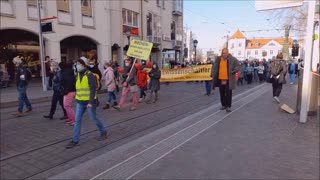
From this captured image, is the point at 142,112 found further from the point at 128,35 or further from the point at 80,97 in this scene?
the point at 128,35

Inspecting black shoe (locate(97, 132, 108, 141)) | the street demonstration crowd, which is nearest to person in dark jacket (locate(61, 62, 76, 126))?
the street demonstration crowd

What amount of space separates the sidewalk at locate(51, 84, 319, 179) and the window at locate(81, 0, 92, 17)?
716 inches

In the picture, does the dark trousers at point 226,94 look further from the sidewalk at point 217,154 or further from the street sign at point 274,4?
the street sign at point 274,4

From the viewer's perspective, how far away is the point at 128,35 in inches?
1104

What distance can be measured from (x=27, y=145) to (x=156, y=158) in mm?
2769

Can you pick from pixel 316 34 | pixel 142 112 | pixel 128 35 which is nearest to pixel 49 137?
pixel 142 112

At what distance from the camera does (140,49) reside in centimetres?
1100

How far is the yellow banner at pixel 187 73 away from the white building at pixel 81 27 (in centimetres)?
459

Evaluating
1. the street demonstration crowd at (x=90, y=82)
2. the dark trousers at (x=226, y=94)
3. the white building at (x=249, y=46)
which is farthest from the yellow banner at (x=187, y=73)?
the white building at (x=249, y=46)

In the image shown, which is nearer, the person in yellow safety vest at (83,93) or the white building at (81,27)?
the person in yellow safety vest at (83,93)

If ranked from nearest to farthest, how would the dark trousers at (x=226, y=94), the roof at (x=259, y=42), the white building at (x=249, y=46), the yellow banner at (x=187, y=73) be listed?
the dark trousers at (x=226, y=94) < the yellow banner at (x=187, y=73) < the white building at (x=249, y=46) < the roof at (x=259, y=42)

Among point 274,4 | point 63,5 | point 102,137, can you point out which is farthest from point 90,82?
point 63,5

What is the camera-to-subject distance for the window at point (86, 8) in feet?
73.4

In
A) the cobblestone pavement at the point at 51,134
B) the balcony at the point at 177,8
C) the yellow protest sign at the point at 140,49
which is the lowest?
the cobblestone pavement at the point at 51,134
